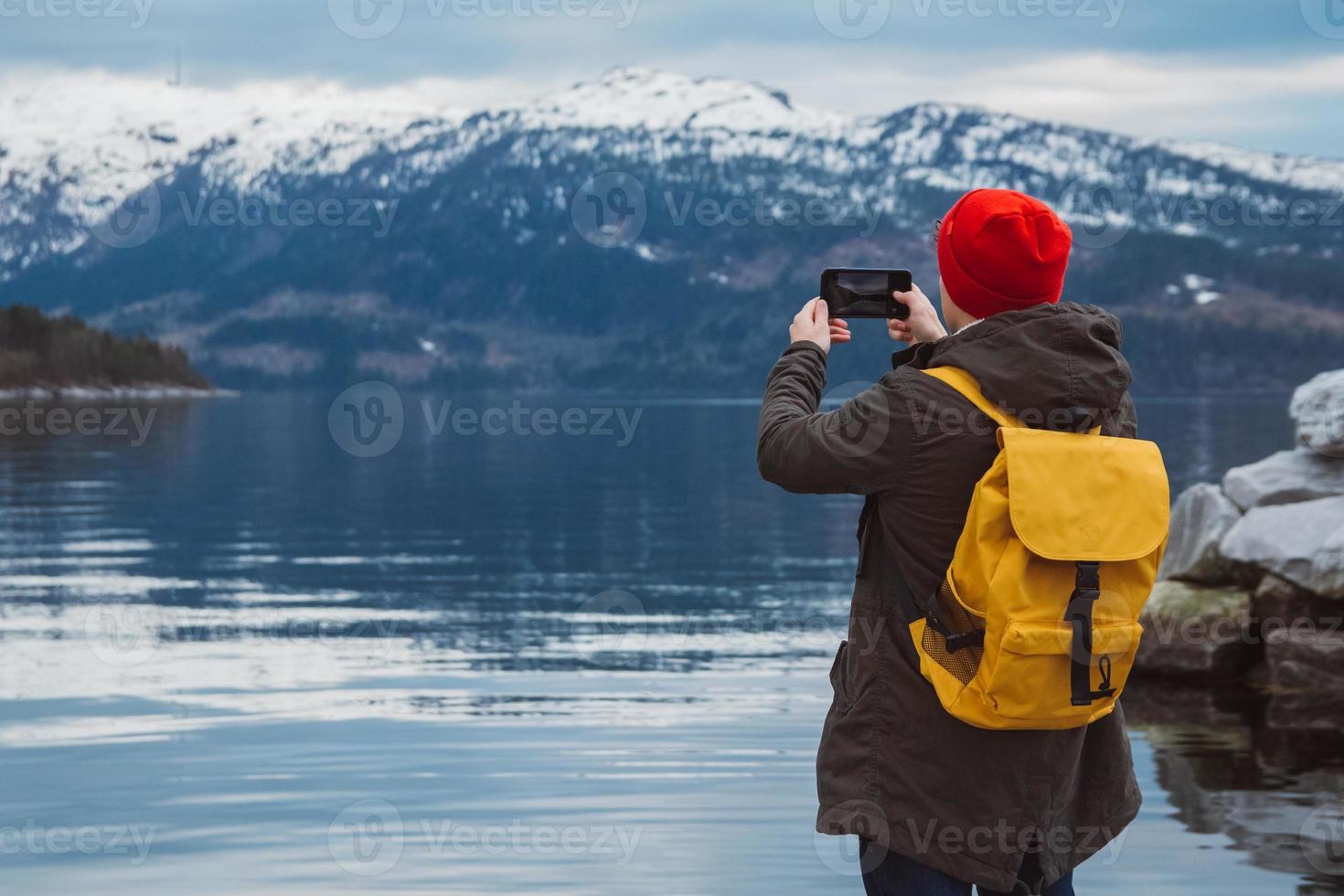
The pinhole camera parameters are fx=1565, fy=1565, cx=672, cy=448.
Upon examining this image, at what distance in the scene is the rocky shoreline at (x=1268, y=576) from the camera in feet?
44.3

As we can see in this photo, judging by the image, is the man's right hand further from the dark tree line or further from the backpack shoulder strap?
the dark tree line

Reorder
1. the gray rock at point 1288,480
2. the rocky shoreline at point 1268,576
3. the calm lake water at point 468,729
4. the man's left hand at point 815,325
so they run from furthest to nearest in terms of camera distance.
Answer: the gray rock at point 1288,480, the rocky shoreline at point 1268,576, the calm lake water at point 468,729, the man's left hand at point 815,325

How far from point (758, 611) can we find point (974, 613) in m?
17.8

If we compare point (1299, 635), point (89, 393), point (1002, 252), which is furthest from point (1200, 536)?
point (89, 393)

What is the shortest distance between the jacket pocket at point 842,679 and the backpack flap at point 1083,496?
54cm

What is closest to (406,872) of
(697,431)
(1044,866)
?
(1044,866)

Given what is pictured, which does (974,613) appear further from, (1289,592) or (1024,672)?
(1289,592)

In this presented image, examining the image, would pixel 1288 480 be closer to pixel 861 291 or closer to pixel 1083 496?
pixel 861 291

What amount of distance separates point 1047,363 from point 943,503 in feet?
1.22

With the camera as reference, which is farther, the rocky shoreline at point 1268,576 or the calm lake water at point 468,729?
the rocky shoreline at point 1268,576

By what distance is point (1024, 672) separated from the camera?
3289mm

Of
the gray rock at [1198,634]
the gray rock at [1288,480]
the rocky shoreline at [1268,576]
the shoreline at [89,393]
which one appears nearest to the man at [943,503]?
the rocky shoreline at [1268,576]

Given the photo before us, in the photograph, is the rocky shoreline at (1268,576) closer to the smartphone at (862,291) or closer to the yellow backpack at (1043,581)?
the smartphone at (862,291)

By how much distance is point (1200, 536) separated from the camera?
15.3 m
